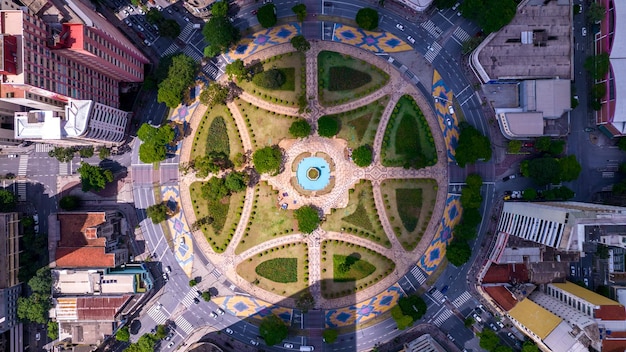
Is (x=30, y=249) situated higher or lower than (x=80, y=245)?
lower

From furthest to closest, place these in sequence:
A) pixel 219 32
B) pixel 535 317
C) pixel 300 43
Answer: pixel 300 43, pixel 219 32, pixel 535 317

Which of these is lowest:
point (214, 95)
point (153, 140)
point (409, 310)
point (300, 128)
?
point (409, 310)

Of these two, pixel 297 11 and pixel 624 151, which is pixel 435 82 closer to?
pixel 297 11

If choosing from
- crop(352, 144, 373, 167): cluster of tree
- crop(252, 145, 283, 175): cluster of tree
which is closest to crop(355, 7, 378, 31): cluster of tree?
crop(352, 144, 373, 167): cluster of tree

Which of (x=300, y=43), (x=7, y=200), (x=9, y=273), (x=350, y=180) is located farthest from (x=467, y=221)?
(x=7, y=200)

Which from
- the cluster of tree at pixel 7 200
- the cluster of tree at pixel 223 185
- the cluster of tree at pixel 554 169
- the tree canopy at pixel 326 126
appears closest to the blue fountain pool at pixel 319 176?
the tree canopy at pixel 326 126

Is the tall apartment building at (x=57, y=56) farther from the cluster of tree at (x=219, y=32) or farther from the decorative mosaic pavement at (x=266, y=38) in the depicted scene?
the decorative mosaic pavement at (x=266, y=38)

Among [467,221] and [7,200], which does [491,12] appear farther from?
[7,200]

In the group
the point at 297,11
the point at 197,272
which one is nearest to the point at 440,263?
the point at 197,272
